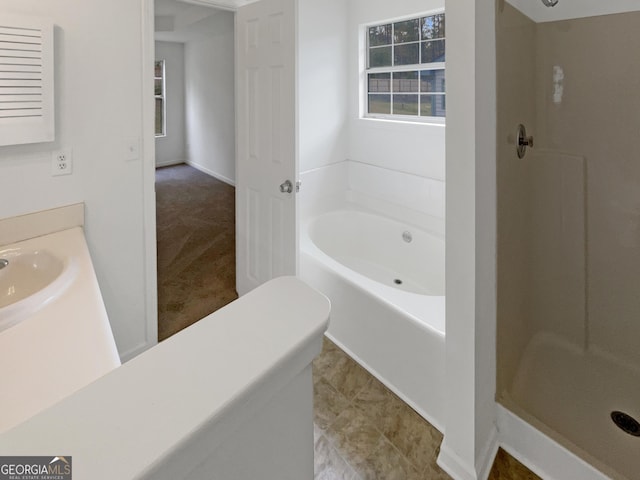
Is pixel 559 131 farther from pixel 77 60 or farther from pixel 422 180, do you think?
pixel 77 60

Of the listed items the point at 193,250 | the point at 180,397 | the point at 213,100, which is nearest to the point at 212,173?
the point at 213,100

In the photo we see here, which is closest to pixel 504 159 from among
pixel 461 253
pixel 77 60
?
pixel 461 253

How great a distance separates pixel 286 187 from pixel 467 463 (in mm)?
1646

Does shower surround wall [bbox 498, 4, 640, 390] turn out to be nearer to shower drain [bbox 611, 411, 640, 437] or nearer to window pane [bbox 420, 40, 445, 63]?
shower drain [bbox 611, 411, 640, 437]

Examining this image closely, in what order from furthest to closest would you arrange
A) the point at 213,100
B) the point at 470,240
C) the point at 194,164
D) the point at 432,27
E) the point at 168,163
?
the point at 168,163 → the point at 194,164 → the point at 213,100 → the point at 432,27 → the point at 470,240

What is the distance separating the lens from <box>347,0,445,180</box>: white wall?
2906 millimetres

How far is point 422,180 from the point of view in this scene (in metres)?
3.04

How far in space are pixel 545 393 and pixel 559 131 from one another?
4.14 feet

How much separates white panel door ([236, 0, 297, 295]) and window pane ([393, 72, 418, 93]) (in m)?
1.24

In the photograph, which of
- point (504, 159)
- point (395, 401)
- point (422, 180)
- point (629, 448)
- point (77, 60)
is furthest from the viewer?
point (422, 180)

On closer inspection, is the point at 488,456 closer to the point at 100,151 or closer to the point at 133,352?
the point at 133,352

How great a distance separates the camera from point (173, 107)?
320 inches

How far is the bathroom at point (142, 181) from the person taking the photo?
1.38 metres

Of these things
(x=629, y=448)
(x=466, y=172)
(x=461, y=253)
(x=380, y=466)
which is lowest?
(x=380, y=466)
